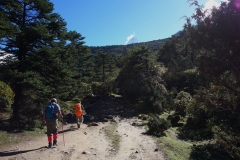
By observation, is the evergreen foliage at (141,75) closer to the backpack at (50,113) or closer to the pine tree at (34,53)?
the pine tree at (34,53)

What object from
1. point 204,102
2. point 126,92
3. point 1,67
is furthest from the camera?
point 126,92

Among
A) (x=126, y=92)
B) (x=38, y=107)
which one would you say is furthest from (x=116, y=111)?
(x=38, y=107)

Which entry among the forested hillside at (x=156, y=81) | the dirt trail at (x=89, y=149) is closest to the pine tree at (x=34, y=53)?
the forested hillside at (x=156, y=81)

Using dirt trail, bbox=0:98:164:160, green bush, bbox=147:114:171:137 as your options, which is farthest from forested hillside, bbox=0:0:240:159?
dirt trail, bbox=0:98:164:160

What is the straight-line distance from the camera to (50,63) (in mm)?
15125

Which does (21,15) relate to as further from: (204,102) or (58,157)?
(204,102)

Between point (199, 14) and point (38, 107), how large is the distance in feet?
40.2

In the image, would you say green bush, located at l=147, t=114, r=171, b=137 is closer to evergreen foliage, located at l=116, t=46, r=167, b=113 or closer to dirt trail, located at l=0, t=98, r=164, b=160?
dirt trail, located at l=0, t=98, r=164, b=160

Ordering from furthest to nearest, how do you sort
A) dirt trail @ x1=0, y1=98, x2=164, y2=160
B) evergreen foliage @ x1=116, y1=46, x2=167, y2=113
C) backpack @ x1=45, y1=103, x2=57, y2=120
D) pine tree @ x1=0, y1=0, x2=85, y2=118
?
evergreen foliage @ x1=116, y1=46, x2=167, y2=113, pine tree @ x1=0, y1=0, x2=85, y2=118, backpack @ x1=45, y1=103, x2=57, y2=120, dirt trail @ x1=0, y1=98, x2=164, y2=160

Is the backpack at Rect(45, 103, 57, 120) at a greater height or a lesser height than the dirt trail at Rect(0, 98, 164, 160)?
greater

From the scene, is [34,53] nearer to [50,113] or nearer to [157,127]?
[50,113]

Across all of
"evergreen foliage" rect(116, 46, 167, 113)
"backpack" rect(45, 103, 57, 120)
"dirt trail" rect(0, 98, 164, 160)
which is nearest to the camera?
"dirt trail" rect(0, 98, 164, 160)

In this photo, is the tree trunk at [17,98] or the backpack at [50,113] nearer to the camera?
the backpack at [50,113]

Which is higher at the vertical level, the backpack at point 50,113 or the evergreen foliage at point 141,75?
the evergreen foliage at point 141,75
